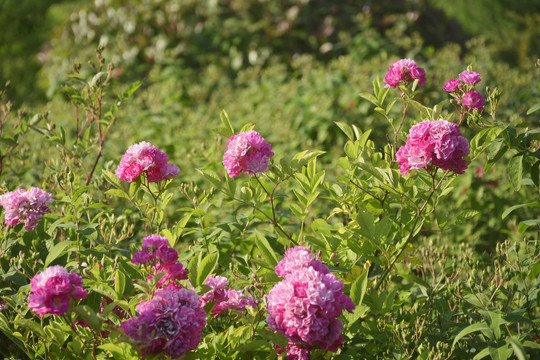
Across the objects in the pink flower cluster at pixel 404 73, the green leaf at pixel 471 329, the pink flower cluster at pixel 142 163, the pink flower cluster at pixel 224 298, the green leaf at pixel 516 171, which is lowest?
the green leaf at pixel 471 329

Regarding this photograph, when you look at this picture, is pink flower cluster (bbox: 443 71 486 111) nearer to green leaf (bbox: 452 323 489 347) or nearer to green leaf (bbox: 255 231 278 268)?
green leaf (bbox: 452 323 489 347)

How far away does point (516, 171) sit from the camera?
1805 millimetres

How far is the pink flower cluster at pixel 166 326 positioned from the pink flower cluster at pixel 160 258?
148 mm

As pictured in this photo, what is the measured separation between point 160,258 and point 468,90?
113cm

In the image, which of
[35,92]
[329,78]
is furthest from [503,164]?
[35,92]

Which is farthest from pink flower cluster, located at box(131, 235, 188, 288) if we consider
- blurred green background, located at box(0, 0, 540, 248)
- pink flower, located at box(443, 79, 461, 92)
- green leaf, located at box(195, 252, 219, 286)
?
blurred green background, located at box(0, 0, 540, 248)

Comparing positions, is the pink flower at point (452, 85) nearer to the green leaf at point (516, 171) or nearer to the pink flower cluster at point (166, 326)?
the green leaf at point (516, 171)

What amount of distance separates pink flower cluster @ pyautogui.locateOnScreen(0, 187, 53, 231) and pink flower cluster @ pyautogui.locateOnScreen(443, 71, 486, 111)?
1409 millimetres

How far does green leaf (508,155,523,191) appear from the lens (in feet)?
5.89

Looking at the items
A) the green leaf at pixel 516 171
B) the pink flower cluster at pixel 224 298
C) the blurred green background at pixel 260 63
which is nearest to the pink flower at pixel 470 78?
the green leaf at pixel 516 171

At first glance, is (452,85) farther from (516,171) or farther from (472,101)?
(516,171)

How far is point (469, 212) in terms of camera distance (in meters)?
1.80

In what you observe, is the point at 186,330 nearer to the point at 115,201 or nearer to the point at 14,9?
the point at 115,201

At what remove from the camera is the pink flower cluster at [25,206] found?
1.75m
